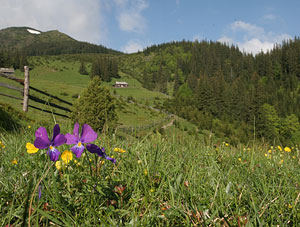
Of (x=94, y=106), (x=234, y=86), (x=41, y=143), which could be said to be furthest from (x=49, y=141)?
(x=234, y=86)

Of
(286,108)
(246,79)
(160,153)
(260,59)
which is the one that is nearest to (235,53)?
(260,59)

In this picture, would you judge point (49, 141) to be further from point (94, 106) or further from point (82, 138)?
point (94, 106)

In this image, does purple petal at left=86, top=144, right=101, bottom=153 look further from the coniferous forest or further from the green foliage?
the coniferous forest

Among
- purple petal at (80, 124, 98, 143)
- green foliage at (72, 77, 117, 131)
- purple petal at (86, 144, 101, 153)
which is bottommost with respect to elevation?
green foliage at (72, 77, 117, 131)

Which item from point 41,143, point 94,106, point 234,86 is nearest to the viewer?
point 41,143

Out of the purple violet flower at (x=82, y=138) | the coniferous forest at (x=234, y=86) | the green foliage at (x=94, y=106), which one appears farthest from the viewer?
the coniferous forest at (x=234, y=86)

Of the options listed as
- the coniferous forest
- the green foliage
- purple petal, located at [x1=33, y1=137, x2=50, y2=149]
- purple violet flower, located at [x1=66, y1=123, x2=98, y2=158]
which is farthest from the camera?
the coniferous forest

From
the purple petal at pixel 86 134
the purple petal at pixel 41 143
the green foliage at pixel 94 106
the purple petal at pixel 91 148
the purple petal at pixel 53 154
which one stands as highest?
the purple petal at pixel 86 134

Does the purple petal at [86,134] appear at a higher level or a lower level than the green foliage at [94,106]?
higher

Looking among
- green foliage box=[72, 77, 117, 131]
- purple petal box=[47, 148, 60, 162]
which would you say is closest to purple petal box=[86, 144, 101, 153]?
purple petal box=[47, 148, 60, 162]

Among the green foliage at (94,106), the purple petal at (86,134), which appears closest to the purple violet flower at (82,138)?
the purple petal at (86,134)

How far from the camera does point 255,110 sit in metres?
91.3

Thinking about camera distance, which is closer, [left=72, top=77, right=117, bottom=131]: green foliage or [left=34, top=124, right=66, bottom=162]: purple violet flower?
[left=34, top=124, right=66, bottom=162]: purple violet flower

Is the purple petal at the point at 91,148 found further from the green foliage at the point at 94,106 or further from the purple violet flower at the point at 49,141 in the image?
the green foliage at the point at 94,106
